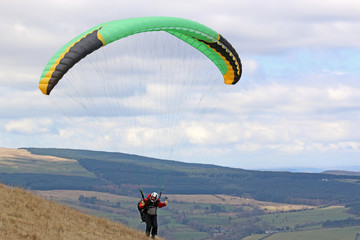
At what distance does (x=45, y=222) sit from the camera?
90.7ft

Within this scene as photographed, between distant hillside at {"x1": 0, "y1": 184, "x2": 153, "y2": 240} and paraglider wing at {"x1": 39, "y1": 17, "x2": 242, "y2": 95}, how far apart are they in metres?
6.56

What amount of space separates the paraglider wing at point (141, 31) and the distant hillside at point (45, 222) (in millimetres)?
6557

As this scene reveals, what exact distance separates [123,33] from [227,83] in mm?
12865

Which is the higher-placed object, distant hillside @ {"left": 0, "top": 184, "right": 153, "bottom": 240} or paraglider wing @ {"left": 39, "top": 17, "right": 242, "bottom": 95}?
paraglider wing @ {"left": 39, "top": 17, "right": 242, "bottom": 95}

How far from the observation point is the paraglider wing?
26.1 metres

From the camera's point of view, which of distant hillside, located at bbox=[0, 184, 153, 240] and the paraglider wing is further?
the paraglider wing

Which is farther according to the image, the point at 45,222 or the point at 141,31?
the point at 141,31

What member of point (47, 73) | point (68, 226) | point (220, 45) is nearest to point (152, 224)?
point (68, 226)

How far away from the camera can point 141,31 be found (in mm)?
29750

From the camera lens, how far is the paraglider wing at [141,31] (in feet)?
85.6

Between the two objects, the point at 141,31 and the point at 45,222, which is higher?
the point at 141,31

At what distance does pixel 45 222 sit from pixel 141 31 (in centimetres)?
1152

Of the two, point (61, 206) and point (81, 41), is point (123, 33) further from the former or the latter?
point (61, 206)

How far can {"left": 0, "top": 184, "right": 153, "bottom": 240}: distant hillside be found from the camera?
81.5 feet
